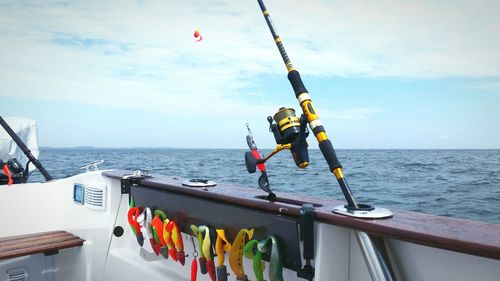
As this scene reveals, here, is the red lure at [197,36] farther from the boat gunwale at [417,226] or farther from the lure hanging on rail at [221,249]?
the lure hanging on rail at [221,249]

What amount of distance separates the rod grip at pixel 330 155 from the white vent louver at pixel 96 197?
2.23m

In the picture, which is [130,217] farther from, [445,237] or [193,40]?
[445,237]

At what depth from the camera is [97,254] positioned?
3.25m

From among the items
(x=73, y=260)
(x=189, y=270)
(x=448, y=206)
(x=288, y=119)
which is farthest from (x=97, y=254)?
(x=448, y=206)

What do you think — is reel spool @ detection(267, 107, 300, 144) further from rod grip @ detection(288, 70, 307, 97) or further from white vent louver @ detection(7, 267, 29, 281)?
white vent louver @ detection(7, 267, 29, 281)

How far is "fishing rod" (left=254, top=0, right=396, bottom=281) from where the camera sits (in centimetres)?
150

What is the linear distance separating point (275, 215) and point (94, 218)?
6.88 ft

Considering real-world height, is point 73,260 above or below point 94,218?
below

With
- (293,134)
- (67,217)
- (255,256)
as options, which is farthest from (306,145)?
(67,217)

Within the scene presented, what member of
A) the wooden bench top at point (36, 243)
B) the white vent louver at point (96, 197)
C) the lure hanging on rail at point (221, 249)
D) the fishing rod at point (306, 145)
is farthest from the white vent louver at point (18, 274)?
the fishing rod at point (306, 145)

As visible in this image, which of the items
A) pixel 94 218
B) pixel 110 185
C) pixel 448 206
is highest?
pixel 110 185

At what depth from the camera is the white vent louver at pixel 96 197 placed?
10.8 feet

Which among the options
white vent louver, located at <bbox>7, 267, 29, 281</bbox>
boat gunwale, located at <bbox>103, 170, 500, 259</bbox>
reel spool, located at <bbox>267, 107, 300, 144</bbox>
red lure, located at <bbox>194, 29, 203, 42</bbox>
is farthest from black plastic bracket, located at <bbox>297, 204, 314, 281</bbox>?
white vent louver, located at <bbox>7, 267, 29, 281</bbox>

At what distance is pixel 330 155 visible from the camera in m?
1.67
